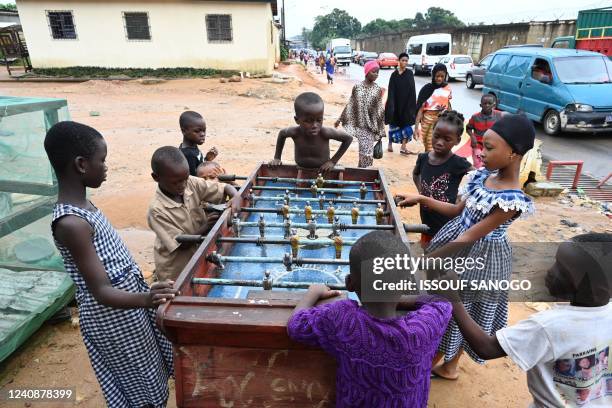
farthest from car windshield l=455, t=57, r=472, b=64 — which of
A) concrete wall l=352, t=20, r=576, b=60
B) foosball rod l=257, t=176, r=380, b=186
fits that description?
foosball rod l=257, t=176, r=380, b=186

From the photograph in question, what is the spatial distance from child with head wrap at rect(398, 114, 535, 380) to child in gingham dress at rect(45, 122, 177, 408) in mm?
1745

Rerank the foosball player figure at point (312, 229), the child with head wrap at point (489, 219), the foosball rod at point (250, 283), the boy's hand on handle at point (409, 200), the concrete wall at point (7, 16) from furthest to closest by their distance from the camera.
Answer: the concrete wall at point (7, 16) → the boy's hand on handle at point (409, 200) → the foosball player figure at point (312, 229) → the child with head wrap at point (489, 219) → the foosball rod at point (250, 283)

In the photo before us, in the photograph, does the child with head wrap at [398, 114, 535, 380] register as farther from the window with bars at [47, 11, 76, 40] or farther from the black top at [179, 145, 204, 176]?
the window with bars at [47, 11, 76, 40]

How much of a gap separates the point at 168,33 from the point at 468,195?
64.6ft

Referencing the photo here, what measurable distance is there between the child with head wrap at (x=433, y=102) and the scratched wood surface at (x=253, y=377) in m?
5.73

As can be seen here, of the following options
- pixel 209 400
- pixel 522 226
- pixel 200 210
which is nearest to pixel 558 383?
pixel 209 400

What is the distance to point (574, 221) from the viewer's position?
5621 mm

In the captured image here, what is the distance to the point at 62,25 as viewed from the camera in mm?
18547

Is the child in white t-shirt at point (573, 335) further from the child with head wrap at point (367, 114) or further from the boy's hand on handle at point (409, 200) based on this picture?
the child with head wrap at point (367, 114)

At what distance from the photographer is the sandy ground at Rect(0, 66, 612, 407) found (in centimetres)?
295

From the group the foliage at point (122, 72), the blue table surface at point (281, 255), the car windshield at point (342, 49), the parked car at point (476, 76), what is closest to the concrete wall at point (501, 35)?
the parked car at point (476, 76)

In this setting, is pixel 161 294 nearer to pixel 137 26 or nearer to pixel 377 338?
pixel 377 338

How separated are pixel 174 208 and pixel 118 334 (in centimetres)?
91

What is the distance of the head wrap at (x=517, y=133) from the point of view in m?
2.14
